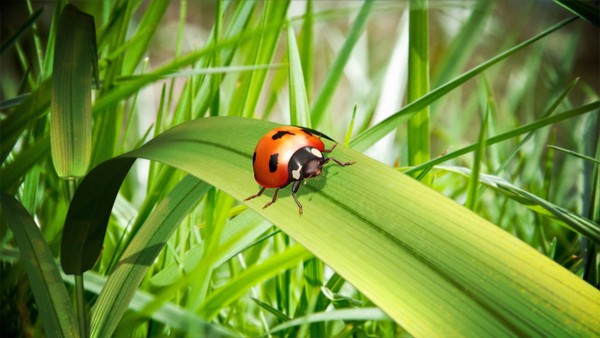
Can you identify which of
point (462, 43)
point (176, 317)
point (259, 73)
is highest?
point (462, 43)

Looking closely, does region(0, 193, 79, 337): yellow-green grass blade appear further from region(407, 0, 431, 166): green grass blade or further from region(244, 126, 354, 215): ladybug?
region(407, 0, 431, 166): green grass blade

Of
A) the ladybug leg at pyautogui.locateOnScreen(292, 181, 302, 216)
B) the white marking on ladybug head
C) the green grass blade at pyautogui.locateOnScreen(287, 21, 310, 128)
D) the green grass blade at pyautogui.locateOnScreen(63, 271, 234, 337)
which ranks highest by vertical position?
the green grass blade at pyautogui.locateOnScreen(287, 21, 310, 128)

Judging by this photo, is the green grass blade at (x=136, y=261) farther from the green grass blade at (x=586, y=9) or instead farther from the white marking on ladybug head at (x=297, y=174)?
the green grass blade at (x=586, y=9)

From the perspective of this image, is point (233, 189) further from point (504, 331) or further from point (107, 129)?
point (107, 129)

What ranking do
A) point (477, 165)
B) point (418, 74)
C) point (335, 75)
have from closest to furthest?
point (477, 165), point (418, 74), point (335, 75)

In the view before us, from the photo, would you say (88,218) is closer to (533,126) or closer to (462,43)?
(533,126)

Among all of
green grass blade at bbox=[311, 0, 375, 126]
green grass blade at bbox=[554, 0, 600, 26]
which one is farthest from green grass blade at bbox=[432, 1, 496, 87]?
green grass blade at bbox=[554, 0, 600, 26]

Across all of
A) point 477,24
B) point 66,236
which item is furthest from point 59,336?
point 477,24

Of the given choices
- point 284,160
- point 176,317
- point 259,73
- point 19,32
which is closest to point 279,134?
point 284,160
